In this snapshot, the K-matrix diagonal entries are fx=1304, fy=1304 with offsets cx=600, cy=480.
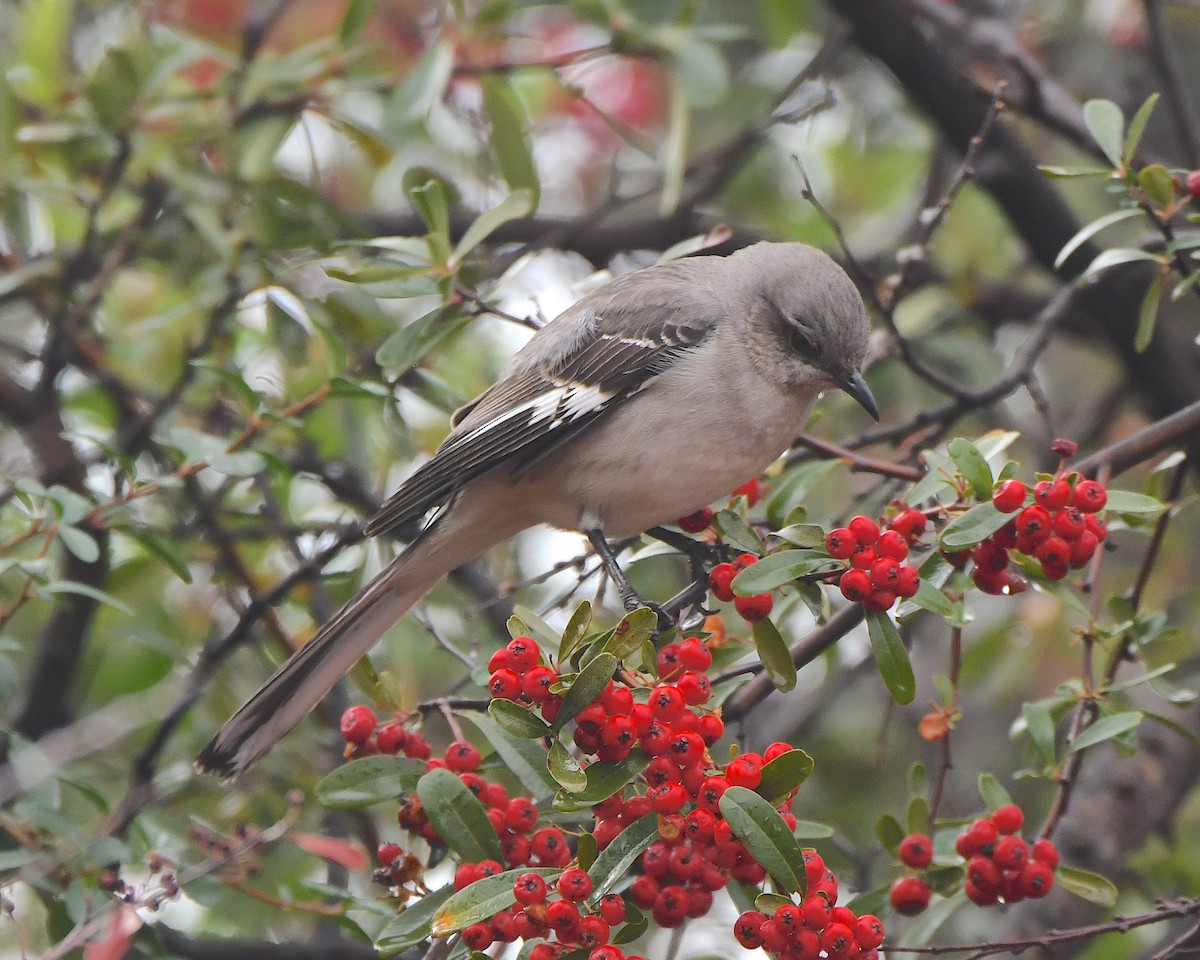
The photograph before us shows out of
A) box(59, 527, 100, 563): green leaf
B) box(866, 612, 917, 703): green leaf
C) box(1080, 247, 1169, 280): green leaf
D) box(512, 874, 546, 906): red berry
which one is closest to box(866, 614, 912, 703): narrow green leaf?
box(866, 612, 917, 703): green leaf

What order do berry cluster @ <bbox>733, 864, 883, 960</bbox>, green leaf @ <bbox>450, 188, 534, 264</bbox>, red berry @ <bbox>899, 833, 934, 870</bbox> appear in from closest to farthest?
1. berry cluster @ <bbox>733, 864, 883, 960</bbox>
2. red berry @ <bbox>899, 833, 934, 870</bbox>
3. green leaf @ <bbox>450, 188, 534, 264</bbox>

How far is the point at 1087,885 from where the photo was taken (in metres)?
2.48

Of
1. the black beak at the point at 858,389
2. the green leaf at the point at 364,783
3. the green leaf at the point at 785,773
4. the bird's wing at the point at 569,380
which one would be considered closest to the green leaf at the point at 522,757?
the green leaf at the point at 364,783

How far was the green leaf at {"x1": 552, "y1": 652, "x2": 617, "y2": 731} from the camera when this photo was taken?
2100 mm

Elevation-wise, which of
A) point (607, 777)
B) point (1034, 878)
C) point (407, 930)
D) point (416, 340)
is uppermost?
point (416, 340)

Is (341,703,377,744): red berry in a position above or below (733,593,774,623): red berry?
above

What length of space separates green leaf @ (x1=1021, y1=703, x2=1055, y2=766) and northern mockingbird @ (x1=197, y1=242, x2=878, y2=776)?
0.86 m

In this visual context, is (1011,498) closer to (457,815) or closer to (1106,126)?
(1106,126)

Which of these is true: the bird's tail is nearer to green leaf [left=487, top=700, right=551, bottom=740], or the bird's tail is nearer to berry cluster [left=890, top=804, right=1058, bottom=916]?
green leaf [left=487, top=700, right=551, bottom=740]

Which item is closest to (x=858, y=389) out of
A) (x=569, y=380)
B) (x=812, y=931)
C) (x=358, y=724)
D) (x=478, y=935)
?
(x=569, y=380)

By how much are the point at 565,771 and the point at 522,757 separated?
0.41m

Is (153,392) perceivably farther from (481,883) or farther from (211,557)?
(481,883)

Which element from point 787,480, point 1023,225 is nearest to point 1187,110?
point 1023,225

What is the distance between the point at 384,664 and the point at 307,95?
6.17 feet
